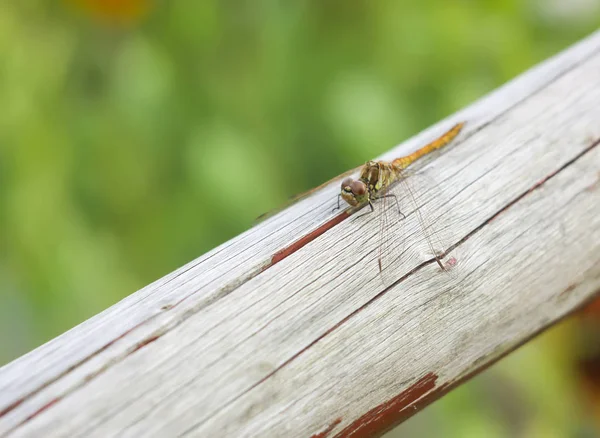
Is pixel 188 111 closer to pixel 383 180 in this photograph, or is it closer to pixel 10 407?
pixel 383 180

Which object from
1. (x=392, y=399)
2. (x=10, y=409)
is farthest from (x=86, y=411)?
(x=392, y=399)

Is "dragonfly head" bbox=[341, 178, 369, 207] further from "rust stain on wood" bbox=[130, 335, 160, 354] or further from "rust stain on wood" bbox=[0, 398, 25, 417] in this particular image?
"rust stain on wood" bbox=[0, 398, 25, 417]

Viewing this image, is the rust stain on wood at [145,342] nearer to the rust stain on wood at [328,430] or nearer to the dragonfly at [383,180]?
the rust stain on wood at [328,430]

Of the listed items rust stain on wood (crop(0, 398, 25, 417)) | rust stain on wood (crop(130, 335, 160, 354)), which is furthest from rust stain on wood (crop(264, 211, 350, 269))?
rust stain on wood (crop(0, 398, 25, 417))

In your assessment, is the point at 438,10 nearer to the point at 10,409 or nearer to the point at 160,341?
the point at 160,341

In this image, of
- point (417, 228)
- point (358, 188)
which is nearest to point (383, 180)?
point (358, 188)

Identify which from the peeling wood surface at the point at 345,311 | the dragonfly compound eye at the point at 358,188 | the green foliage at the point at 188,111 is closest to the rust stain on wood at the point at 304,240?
the peeling wood surface at the point at 345,311
